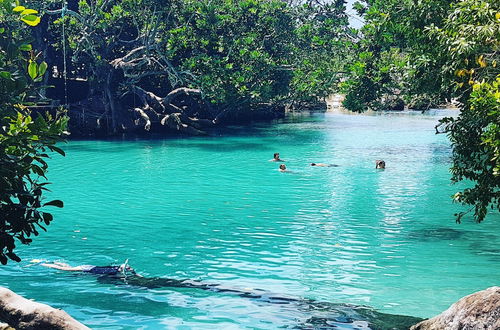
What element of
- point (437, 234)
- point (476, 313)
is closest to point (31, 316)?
point (476, 313)

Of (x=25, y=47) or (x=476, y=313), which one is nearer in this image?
(x=25, y=47)

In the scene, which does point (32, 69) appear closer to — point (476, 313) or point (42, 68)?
point (42, 68)

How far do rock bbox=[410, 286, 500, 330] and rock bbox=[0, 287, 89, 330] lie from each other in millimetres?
4476

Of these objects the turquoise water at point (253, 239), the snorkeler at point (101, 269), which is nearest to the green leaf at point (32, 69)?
the turquoise water at point (253, 239)

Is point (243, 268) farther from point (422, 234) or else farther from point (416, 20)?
point (416, 20)

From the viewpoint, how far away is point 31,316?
23.1ft

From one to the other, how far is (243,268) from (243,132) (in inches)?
1458

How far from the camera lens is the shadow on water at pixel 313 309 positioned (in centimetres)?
1070

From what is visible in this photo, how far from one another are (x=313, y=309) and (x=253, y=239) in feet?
18.7

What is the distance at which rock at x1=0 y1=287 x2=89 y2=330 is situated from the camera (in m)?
6.95

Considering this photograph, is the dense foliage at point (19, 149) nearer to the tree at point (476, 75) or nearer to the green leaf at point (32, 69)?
the green leaf at point (32, 69)

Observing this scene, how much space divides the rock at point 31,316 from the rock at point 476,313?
176 inches

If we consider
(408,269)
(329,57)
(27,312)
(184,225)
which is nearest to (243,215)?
(184,225)

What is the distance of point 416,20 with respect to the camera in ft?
58.4
